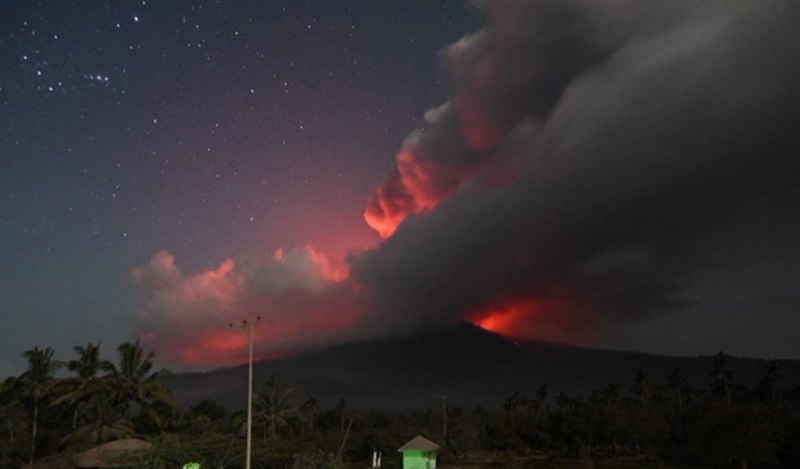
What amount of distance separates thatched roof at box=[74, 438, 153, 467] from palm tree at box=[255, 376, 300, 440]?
1203 inches

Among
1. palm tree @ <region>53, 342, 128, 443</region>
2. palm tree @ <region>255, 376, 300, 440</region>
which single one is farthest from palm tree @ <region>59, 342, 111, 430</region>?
palm tree @ <region>255, 376, 300, 440</region>

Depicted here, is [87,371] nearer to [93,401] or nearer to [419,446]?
[93,401]

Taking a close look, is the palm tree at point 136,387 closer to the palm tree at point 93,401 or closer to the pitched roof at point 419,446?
the palm tree at point 93,401

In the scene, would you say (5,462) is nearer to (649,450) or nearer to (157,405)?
(157,405)

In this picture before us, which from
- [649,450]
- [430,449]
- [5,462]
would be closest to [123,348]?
[5,462]

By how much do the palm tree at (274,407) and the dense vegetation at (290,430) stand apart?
13 cm

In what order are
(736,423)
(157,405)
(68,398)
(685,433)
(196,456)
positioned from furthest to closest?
1. (685,433)
2. (157,405)
3. (68,398)
4. (736,423)
5. (196,456)

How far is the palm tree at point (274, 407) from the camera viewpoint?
81188mm

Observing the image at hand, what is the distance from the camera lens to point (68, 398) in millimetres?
61156

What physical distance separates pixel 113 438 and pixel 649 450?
61.6 m

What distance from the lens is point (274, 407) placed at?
82438 millimetres

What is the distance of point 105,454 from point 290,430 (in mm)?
35796

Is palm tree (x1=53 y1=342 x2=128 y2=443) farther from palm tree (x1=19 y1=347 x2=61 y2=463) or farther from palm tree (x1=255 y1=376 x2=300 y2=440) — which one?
palm tree (x1=255 y1=376 x2=300 y2=440)

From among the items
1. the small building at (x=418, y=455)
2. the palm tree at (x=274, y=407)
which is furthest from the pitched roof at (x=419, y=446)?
the palm tree at (x=274, y=407)
